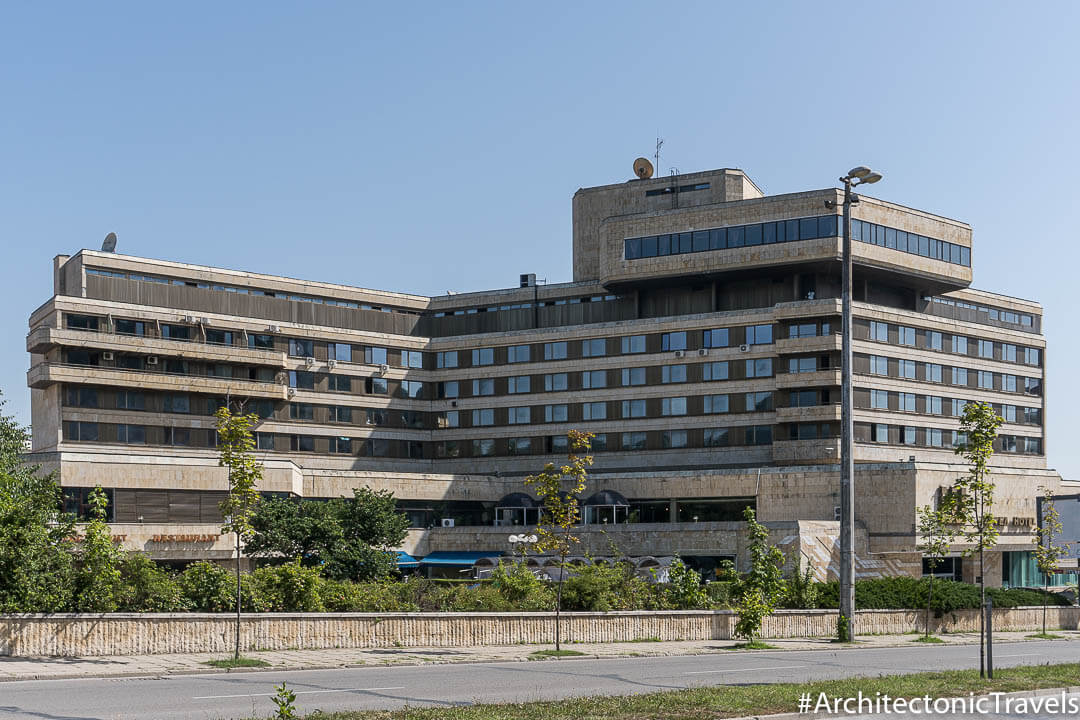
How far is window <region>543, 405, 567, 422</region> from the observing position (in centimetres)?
8562

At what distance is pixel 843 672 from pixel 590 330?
59756mm

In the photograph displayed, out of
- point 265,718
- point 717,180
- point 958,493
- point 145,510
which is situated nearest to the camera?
point 265,718

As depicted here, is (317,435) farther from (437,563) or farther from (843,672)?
(843,672)

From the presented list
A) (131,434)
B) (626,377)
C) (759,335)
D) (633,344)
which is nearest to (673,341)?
(633,344)

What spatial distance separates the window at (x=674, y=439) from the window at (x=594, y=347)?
7028mm

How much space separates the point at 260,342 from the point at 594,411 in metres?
22.7

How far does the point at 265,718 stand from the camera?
54.2 ft

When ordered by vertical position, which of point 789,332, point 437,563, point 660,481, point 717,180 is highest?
point 717,180

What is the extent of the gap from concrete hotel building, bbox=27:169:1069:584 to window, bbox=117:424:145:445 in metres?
0.19

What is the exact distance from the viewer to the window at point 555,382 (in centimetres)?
8575

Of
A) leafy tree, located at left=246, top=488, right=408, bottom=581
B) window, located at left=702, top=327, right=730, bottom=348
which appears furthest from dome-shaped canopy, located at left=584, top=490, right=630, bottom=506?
leafy tree, located at left=246, top=488, right=408, bottom=581

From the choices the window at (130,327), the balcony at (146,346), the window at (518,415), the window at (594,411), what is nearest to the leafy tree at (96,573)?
the balcony at (146,346)

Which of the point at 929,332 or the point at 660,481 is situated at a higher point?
the point at 929,332

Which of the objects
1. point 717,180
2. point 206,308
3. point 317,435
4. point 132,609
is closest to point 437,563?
point 317,435
